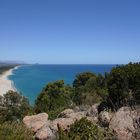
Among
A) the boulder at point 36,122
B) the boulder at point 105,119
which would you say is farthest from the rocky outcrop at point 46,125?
the boulder at point 105,119

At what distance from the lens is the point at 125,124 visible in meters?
13.2

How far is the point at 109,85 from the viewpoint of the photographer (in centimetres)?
1919

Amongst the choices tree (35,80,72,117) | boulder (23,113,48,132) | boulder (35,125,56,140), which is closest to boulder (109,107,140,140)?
boulder (35,125,56,140)

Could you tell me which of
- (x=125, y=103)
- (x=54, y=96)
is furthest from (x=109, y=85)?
(x=54, y=96)

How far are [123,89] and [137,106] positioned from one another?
257 centimetres

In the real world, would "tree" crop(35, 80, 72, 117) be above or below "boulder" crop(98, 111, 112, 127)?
below

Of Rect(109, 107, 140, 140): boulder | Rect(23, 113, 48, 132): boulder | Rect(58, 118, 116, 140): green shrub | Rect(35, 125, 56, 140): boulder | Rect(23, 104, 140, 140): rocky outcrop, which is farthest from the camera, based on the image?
Rect(23, 113, 48, 132): boulder

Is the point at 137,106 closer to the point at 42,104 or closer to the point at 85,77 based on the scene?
the point at 42,104

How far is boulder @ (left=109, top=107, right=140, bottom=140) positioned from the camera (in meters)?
12.6

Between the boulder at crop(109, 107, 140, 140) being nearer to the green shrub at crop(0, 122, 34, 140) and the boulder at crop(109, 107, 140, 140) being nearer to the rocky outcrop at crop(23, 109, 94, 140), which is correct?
the rocky outcrop at crop(23, 109, 94, 140)

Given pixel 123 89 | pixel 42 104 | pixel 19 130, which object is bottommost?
pixel 42 104

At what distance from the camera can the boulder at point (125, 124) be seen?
12641 millimetres

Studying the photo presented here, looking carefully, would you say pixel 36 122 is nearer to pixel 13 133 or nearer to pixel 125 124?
pixel 13 133

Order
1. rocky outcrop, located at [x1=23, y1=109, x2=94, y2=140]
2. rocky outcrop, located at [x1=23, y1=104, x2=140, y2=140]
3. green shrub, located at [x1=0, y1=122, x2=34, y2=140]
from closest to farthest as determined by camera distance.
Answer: green shrub, located at [x1=0, y1=122, x2=34, y2=140] < rocky outcrop, located at [x1=23, y1=104, x2=140, y2=140] < rocky outcrop, located at [x1=23, y1=109, x2=94, y2=140]
